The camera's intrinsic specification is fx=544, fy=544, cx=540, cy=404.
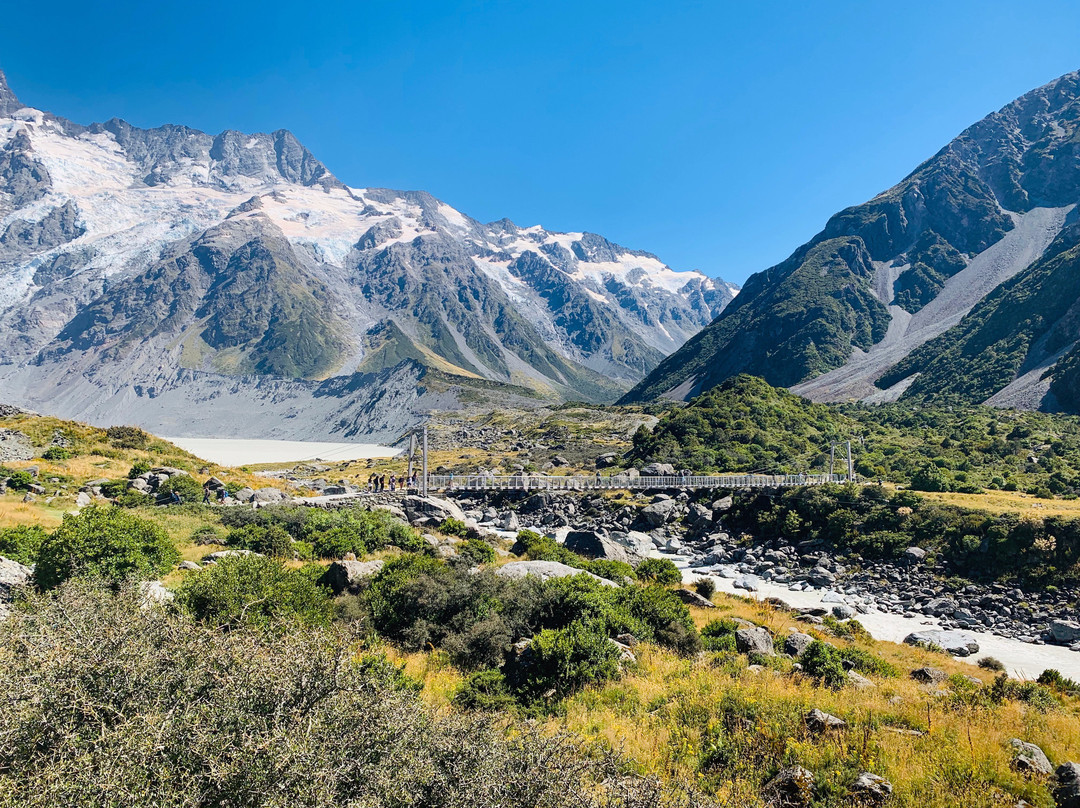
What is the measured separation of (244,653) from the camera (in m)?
5.86

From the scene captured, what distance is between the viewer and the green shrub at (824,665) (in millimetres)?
11508

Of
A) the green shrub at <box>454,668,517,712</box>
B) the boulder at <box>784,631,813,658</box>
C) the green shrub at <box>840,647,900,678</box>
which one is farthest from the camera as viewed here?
the boulder at <box>784,631,813,658</box>

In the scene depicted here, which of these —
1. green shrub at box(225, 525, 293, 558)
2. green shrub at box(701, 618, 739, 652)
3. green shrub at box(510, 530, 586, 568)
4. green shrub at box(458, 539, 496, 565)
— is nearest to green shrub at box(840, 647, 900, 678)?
green shrub at box(701, 618, 739, 652)

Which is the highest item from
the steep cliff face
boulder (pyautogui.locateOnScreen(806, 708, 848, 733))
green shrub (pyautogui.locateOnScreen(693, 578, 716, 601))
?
the steep cliff face

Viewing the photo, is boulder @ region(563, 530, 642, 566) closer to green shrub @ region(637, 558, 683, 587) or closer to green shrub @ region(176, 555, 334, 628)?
green shrub @ region(637, 558, 683, 587)

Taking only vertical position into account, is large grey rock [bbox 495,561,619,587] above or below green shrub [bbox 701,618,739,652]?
above

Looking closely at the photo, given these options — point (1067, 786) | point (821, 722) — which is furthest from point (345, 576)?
point (1067, 786)

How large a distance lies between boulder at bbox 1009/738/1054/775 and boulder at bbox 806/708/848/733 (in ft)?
7.01

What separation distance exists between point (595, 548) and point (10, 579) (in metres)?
23.9

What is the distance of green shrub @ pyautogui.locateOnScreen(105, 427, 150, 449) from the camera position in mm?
39766

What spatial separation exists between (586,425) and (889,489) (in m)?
62.1


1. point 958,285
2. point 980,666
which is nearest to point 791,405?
point 980,666

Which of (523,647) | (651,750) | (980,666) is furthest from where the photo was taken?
(980,666)

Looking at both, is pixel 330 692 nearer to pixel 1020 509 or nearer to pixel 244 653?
pixel 244 653
